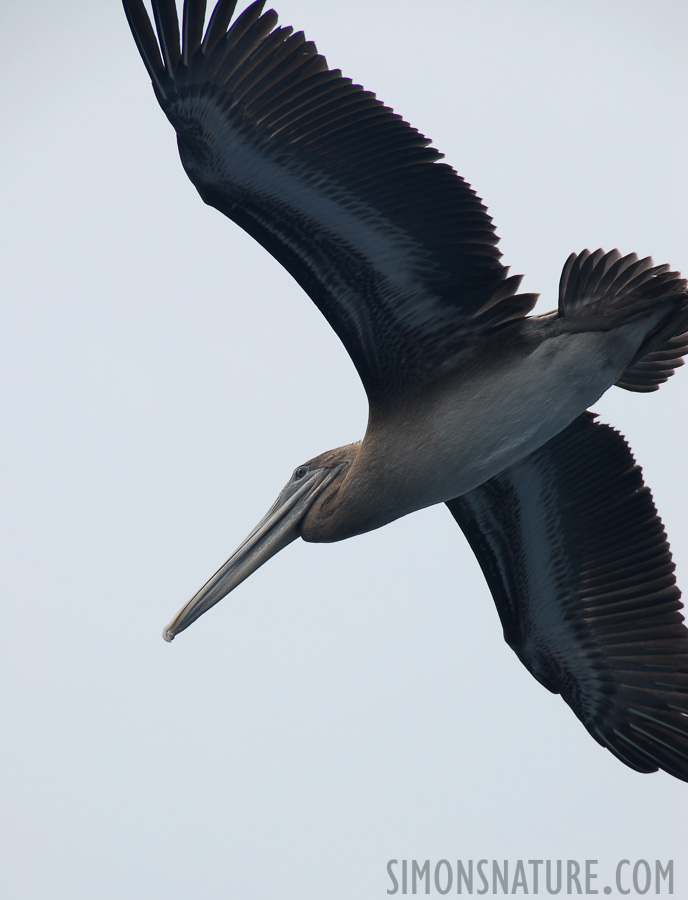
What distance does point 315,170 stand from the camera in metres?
8.32

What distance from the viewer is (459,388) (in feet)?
29.0

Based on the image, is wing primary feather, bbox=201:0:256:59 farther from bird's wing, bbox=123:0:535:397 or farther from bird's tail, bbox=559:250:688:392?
bird's tail, bbox=559:250:688:392

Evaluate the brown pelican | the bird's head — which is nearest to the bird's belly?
the brown pelican

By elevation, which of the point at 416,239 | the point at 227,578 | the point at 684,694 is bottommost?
the point at 684,694

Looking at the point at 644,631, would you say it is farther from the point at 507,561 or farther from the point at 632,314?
the point at 632,314

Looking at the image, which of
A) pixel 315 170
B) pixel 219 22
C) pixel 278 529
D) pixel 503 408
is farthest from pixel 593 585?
pixel 219 22

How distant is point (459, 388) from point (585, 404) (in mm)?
800

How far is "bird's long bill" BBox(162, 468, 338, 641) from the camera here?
930 centimetres

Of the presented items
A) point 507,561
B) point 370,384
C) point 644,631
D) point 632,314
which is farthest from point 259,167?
point 644,631

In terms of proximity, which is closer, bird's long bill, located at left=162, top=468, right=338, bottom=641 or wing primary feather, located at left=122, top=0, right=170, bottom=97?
wing primary feather, located at left=122, top=0, right=170, bottom=97

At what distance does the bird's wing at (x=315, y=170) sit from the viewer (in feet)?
Result: 26.9

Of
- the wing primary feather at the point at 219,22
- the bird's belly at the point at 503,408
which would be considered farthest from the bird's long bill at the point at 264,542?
the wing primary feather at the point at 219,22

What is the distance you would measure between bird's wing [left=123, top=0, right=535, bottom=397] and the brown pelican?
1 centimetres

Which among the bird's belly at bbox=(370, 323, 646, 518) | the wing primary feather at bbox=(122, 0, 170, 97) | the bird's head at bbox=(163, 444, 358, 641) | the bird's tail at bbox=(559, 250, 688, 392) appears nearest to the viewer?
the wing primary feather at bbox=(122, 0, 170, 97)
